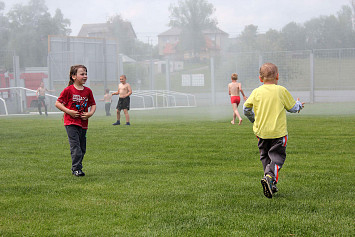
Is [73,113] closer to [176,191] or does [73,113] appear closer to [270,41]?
[176,191]

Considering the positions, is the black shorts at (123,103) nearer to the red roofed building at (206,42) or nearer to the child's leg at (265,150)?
the child's leg at (265,150)

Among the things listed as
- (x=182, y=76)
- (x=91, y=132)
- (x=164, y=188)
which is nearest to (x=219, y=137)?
(x=91, y=132)

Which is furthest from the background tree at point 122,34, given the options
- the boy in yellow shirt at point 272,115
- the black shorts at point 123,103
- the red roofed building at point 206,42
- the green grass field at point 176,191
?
the boy in yellow shirt at point 272,115

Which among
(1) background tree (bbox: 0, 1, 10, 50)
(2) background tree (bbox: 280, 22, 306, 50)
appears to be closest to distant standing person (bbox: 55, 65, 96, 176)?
(2) background tree (bbox: 280, 22, 306, 50)

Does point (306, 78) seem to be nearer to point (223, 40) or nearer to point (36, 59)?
point (223, 40)

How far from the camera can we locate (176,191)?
5.67 meters

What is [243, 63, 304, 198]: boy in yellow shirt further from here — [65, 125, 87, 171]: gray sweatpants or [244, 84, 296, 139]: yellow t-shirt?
[65, 125, 87, 171]: gray sweatpants

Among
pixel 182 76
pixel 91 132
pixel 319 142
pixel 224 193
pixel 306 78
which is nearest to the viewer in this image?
pixel 224 193

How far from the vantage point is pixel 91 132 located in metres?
13.4

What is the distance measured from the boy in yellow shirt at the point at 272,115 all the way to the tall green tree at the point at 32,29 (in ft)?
137

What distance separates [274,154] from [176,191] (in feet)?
3.72

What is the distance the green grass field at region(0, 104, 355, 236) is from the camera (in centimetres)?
427

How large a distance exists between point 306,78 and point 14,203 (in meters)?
29.9

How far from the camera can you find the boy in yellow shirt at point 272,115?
541 cm
